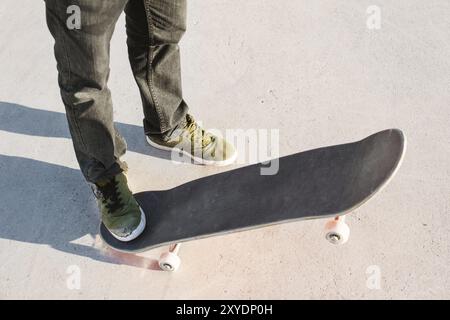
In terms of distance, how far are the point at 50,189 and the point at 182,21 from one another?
3.12 ft

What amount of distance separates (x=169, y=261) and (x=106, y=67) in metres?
0.76

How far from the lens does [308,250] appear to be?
81.4 inches

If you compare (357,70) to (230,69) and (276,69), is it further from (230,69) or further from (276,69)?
(230,69)

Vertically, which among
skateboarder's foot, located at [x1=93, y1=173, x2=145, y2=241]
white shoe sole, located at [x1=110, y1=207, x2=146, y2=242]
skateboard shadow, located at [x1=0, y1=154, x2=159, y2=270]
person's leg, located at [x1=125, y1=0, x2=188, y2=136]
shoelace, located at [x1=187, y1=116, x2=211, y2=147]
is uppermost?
person's leg, located at [x1=125, y1=0, x2=188, y2=136]

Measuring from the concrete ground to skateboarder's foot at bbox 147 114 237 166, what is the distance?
0.20ft

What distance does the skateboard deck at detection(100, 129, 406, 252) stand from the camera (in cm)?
177

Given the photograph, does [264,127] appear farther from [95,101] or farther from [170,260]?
[95,101]

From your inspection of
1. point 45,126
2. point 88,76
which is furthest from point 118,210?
point 45,126

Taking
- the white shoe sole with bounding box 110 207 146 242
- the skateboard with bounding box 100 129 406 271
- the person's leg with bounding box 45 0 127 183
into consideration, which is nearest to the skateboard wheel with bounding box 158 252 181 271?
the skateboard with bounding box 100 129 406 271

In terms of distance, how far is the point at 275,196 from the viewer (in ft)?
6.32

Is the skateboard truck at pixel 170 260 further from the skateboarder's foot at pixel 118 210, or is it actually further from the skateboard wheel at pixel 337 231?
the skateboard wheel at pixel 337 231

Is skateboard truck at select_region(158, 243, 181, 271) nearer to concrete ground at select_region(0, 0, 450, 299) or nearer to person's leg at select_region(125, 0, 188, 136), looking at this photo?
concrete ground at select_region(0, 0, 450, 299)
